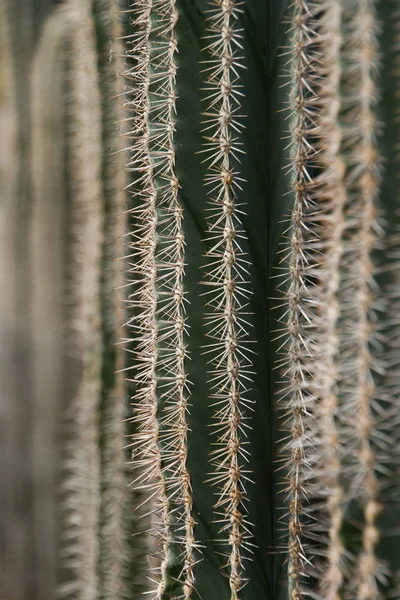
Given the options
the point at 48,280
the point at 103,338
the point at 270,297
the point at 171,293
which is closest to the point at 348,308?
the point at 270,297

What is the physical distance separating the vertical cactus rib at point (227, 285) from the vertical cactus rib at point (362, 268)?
0.61ft

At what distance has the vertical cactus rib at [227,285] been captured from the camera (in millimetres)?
1076

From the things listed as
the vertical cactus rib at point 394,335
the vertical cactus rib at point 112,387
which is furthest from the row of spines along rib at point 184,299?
the vertical cactus rib at point 112,387

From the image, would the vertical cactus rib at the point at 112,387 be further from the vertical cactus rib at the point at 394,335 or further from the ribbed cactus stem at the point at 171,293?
the vertical cactus rib at the point at 394,335

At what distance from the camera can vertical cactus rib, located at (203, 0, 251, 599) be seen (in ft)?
Result: 3.53

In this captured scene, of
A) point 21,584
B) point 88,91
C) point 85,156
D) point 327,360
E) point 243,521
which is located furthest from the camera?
point 21,584

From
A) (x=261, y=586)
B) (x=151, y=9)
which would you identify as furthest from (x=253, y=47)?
(x=261, y=586)

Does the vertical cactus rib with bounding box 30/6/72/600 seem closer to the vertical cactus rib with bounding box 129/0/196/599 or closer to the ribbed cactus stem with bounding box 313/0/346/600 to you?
the vertical cactus rib with bounding box 129/0/196/599

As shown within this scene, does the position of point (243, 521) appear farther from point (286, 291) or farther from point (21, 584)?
point (21, 584)

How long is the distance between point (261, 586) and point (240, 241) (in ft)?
1.93

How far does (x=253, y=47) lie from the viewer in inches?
44.4

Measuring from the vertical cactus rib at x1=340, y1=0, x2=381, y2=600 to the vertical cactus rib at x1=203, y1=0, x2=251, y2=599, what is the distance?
0.61ft

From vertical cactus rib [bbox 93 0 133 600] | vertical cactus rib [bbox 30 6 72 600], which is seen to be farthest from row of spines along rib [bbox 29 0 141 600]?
vertical cactus rib [bbox 30 6 72 600]

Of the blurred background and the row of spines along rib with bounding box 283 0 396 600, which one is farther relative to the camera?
the blurred background
